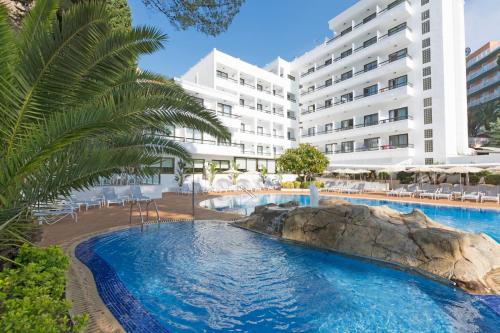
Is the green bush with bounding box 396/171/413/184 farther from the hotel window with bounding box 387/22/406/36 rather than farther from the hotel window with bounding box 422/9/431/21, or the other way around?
the hotel window with bounding box 422/9/431/21

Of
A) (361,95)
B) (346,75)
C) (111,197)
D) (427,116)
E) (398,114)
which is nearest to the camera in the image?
(111,197)

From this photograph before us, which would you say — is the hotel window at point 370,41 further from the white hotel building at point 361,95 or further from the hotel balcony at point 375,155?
the hotel balcony at point 375,155

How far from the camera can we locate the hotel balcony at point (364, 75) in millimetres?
28703

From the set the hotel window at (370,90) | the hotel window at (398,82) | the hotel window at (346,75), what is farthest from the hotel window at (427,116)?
the hotel window at (346,75)

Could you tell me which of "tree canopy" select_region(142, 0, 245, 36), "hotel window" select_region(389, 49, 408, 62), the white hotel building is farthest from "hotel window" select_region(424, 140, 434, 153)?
"tree canopy" select_region(142, 0, 245, 36)

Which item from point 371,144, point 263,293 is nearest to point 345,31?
point 371,144

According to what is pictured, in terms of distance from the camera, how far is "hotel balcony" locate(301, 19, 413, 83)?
94.5 ft

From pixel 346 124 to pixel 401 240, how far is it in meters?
31.4

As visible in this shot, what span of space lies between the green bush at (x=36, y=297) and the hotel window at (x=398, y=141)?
32.4 metres

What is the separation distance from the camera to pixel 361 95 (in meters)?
33.8

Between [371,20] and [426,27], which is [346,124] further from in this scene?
[426,27]

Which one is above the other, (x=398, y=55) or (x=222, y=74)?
(x=398, y=55)

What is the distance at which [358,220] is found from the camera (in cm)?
749

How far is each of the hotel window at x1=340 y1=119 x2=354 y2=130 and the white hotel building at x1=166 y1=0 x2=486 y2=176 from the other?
0.58 ft
